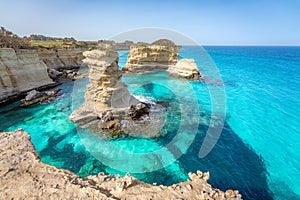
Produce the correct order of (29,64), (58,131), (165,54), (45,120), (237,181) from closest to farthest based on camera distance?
(237,181)
(58,131)
(45,120)
(29,64)
(165,54)

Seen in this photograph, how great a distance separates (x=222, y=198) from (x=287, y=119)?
17.2 metres

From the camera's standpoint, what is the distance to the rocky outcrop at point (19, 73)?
19844 millimetres

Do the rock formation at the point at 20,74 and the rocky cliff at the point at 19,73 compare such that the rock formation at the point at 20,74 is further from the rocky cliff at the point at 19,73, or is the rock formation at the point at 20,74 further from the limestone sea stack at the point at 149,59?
the limestone sea stack at the point at 149,59

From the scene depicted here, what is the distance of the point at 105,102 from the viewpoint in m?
14.7

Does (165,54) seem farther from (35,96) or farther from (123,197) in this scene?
(123,197)

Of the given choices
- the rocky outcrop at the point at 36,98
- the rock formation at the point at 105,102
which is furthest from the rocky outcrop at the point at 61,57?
the rock formation at the point at 105,102

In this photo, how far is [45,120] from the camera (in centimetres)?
1550

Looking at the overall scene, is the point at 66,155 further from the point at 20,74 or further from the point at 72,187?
the point at 20,74

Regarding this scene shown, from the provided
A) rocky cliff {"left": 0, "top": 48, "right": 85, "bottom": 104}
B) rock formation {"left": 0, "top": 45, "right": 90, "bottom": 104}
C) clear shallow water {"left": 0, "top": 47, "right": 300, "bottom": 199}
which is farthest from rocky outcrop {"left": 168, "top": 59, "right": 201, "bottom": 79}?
rocky cliff {"left": 0, "top": 48, "right": 85, "bottom": 104}

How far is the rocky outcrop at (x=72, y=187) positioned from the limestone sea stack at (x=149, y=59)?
34554mm

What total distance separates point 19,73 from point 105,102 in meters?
15.4

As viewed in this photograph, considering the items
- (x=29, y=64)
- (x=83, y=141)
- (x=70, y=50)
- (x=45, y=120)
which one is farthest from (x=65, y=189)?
(x=70, y=50)

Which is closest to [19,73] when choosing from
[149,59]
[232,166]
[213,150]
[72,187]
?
[72,187]

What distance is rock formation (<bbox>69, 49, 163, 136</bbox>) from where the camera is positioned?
1417 centimetres
